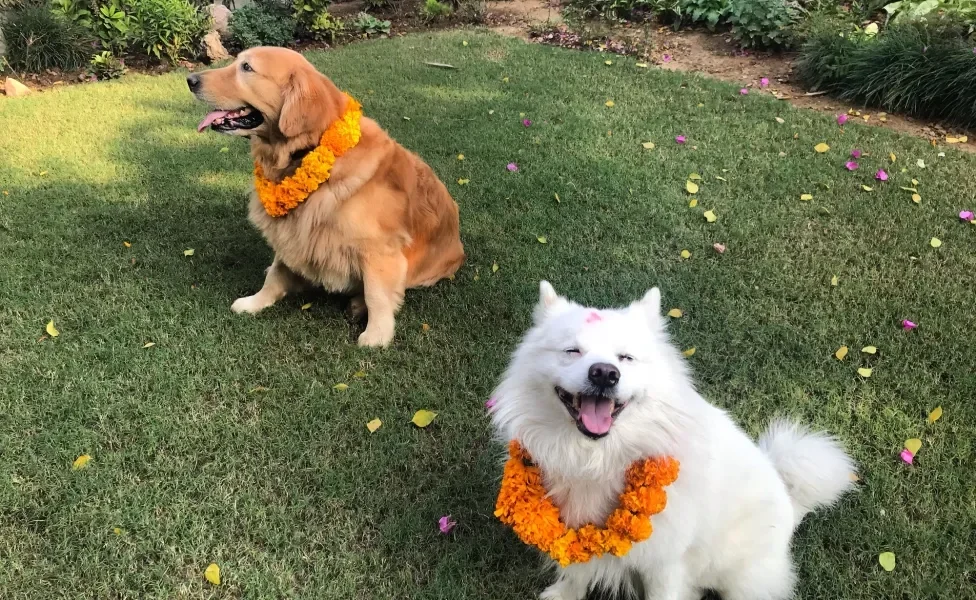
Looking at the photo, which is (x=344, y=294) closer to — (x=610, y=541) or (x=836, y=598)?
(x=610, y=541)

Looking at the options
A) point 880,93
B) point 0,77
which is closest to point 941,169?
point 880,93

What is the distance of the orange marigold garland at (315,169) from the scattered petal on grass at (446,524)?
2.05 meters

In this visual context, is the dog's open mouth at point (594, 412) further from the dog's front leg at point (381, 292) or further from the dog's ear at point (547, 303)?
the dog's front leg at point (381, 292)

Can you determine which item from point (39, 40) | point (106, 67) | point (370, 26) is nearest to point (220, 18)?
point (106, 67)

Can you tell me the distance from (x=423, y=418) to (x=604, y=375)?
161 cm

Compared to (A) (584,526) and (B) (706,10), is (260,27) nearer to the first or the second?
(B) (706,10)

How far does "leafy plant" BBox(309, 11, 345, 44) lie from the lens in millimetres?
9344

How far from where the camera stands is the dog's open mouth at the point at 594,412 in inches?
72.7

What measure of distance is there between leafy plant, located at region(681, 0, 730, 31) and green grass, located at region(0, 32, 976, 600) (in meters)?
3.21

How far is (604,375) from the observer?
1761mm

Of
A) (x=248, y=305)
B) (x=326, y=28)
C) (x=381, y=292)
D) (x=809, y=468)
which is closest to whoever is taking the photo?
(x=809, y=468)

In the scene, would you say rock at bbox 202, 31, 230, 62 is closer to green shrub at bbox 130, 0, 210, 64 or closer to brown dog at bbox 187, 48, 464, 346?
green shrub at bbox 130, 0, 210, 64

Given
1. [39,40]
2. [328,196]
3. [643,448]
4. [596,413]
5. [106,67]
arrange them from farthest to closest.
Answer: [106,67]
[39,40]
[328,196]
[643,448]
[596,413]

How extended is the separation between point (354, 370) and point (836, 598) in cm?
270
